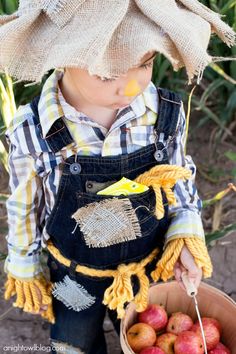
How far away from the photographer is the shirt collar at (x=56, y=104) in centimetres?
97

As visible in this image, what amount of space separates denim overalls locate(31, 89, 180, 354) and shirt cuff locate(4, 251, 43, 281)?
6 centimetres

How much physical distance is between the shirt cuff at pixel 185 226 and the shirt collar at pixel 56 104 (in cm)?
24

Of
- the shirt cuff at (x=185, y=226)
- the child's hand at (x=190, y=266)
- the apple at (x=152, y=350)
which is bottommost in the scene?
the apple at (x=152, y=350)

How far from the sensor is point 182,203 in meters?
1.14

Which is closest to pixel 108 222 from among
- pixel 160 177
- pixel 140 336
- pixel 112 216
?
pixel 112 216

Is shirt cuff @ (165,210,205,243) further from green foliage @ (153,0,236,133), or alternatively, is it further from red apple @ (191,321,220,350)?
green foliage @ (153,0,236,133)

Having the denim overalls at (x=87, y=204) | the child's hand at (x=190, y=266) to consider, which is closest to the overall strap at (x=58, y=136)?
the denim overalls at (x=87, y=204)

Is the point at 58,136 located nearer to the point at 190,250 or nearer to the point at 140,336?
the point at 190,250

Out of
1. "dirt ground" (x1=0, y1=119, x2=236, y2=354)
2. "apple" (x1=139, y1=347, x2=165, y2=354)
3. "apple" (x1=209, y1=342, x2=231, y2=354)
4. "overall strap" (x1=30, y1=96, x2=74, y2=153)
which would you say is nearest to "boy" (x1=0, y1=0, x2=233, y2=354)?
"overall strap" (x1=30, y1=96, x2=74, y2=153)

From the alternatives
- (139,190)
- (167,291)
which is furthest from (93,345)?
(139,190)

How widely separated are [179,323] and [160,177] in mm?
446

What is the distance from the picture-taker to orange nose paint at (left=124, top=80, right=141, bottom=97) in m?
0.85

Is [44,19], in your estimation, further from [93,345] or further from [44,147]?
[93,345]

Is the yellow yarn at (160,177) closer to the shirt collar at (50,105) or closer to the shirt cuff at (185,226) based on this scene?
the shirt cuff at (185,226)
